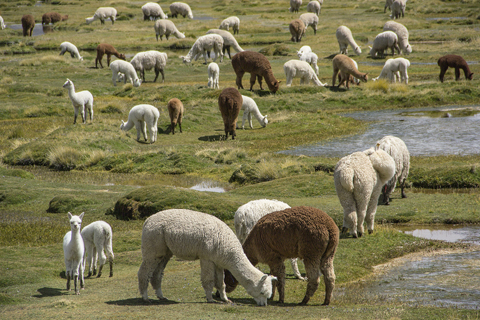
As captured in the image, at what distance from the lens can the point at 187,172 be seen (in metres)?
23.6

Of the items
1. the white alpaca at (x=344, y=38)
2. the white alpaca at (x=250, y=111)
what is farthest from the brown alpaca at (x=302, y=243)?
the white alpaca at (x=344, y=38)

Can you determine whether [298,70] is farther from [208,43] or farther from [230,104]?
[208,43]

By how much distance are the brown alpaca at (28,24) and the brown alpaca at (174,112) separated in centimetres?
4877

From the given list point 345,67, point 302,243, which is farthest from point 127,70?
point 302,243

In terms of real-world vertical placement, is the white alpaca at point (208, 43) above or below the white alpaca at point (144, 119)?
above

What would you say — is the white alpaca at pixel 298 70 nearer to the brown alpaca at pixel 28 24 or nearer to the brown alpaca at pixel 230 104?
the brown alpaca at pixel 230 104

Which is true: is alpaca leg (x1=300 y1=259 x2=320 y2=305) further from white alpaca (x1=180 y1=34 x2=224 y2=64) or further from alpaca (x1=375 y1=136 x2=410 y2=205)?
white alpaca (x1=180 y1=34 x2=224 y2=64)

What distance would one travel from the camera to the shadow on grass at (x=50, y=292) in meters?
10.0

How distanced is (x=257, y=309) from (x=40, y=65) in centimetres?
4599

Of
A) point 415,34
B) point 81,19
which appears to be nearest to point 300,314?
point 415,34

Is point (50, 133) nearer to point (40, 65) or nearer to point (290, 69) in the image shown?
point (290, 69)

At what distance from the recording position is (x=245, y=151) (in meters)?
25.2

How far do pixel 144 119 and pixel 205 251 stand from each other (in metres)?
19.9

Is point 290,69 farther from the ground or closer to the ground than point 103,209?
farther from the ground
